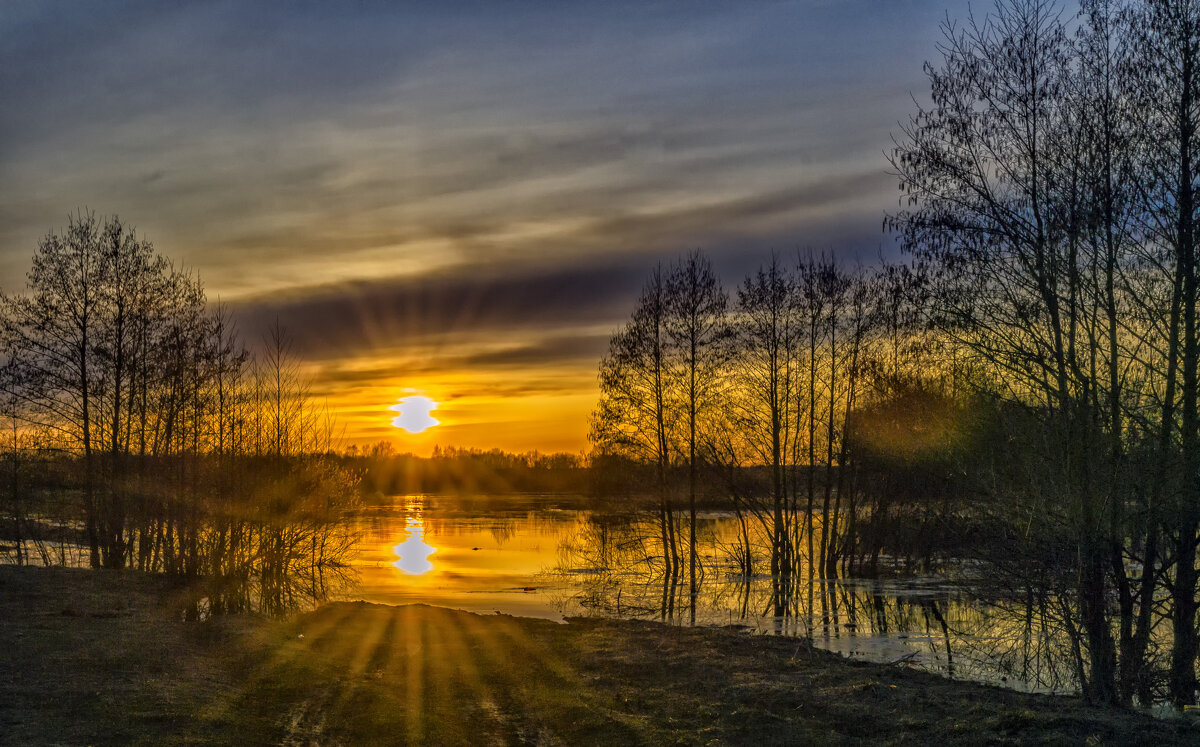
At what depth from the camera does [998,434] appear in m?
16.3

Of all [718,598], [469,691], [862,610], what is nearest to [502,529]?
[718,598]

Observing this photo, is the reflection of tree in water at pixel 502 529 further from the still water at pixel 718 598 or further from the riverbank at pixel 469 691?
the riverbank at pixel 469 691

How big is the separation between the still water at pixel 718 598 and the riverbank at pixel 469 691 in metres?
2.98

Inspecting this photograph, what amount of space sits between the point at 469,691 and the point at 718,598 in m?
18.5

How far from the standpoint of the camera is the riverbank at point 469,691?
10547 millimetres

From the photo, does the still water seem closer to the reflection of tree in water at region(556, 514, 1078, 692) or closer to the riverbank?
the reflection of tree in water at region(556, 514, 1078, 692)

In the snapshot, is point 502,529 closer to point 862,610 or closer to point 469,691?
point 862,610

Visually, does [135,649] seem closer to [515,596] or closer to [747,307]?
[515,596]

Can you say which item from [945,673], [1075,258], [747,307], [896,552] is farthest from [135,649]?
[896,552]

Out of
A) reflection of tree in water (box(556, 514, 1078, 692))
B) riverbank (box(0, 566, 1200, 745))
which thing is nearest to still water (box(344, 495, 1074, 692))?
reflection of tree in water (box(556, 514, 1078, 692))

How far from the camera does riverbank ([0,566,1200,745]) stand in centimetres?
1055

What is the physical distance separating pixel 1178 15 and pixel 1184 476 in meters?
8.24

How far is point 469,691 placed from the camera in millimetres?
13695

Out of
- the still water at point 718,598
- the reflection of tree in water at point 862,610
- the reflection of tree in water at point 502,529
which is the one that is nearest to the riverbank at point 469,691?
the reflection of tree in water at point 862,610
